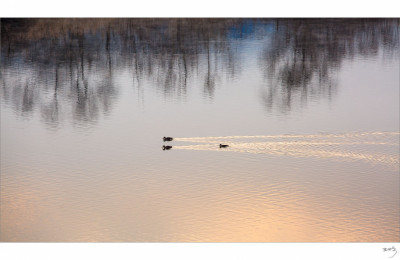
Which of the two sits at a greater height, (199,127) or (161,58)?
(161,58)

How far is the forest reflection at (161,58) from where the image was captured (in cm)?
776

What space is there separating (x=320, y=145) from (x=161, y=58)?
1.70 metres

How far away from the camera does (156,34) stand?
7.87m

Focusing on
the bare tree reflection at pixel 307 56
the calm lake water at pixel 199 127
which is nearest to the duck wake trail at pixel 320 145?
the calm lake water at pixel 199 127

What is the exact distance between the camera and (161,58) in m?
8.05

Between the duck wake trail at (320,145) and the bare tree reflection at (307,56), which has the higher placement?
the bare tree reflection at (307,56)

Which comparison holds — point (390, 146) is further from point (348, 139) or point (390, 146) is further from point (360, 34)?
point (360, 34)

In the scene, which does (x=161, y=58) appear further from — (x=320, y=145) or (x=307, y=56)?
(x=320, y=145)

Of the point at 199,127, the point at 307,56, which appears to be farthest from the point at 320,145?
the point at 199,127

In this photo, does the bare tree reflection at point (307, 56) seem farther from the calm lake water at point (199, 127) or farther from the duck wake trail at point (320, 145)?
the duck wake trail at point (320, 145)

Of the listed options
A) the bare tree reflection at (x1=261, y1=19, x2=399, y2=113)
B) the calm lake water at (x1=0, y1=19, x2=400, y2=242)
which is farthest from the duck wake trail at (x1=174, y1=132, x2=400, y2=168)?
the bare tree reflection at (x1=261, y1=19, x2=399, y2=113)

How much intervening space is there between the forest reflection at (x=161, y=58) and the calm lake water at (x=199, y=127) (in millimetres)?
13

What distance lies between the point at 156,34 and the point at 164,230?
1.89m
